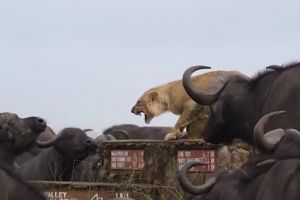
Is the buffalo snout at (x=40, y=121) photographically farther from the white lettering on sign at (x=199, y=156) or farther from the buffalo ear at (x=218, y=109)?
the buffalo ear at (x=218, y=109)

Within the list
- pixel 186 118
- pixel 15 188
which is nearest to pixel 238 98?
pixel 186 118

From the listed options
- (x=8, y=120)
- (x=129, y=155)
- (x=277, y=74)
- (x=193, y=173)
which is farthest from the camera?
(x=8, y=120)

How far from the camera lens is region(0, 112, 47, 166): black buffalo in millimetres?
14492

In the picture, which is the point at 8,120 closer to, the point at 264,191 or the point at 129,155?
the point at 129,155

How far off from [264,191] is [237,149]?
607 cm

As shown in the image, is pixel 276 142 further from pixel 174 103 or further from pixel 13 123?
pixel 174 103

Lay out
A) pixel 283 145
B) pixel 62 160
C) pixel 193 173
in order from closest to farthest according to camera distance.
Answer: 1. pixel 283 145
2. pixel 193 173
3. pixel 62 160

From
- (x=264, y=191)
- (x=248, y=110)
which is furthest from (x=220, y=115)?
(x=264, y=191)

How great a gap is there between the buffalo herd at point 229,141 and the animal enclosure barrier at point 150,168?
2.05 feet

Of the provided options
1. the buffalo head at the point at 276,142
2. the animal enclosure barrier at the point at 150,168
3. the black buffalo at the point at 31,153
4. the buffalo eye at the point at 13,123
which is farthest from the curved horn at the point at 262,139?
the black buffalo at the point at 31,153

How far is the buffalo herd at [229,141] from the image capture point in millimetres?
6660

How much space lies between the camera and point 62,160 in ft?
54.3

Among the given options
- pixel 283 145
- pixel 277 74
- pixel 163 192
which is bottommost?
pixel 163 192

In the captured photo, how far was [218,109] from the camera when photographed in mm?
11555
